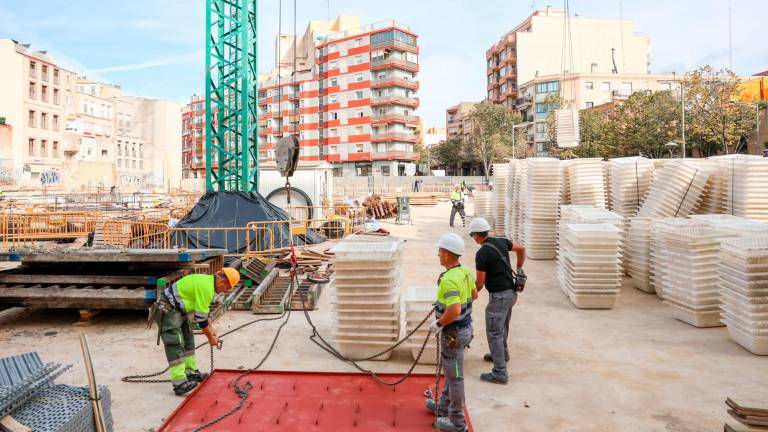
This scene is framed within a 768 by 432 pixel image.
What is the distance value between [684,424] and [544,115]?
64.0m

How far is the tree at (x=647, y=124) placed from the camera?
38.4 m

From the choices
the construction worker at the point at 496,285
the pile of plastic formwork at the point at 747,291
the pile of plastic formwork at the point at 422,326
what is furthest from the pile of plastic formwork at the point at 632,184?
the pile of plastic formwork at the point at 422,326

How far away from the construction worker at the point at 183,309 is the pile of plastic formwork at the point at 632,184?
10507 mm

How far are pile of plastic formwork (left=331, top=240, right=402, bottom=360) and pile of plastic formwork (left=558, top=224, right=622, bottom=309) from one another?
13.8 feet

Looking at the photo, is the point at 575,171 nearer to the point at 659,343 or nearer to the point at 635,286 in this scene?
the point at 635,286

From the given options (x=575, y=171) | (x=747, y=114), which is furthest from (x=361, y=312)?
(x=747, y=114)

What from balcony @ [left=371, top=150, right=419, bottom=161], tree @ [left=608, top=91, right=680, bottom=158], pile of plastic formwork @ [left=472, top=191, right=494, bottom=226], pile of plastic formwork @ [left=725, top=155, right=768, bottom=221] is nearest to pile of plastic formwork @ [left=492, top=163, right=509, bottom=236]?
pile of plastic formwork @ [left=472, top=191, right=494, bottom=226]

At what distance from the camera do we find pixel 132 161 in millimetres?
79250

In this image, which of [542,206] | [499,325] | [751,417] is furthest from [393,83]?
[751,417]

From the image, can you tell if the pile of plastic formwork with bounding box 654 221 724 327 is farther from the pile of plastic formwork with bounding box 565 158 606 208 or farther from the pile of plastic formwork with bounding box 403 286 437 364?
the pile of plastic formwork with bounding box 565 158 606 208

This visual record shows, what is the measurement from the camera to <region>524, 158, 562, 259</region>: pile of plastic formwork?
45.2ft

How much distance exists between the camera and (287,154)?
44.6ft

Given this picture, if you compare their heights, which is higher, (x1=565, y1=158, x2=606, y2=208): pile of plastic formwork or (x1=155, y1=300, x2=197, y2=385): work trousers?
(x1=565, y1=158, x2=606, y2=208): pile of plastic formwork

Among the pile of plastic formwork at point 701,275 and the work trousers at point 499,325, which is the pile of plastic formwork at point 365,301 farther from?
the pile of plastic formwork at point 701,275
